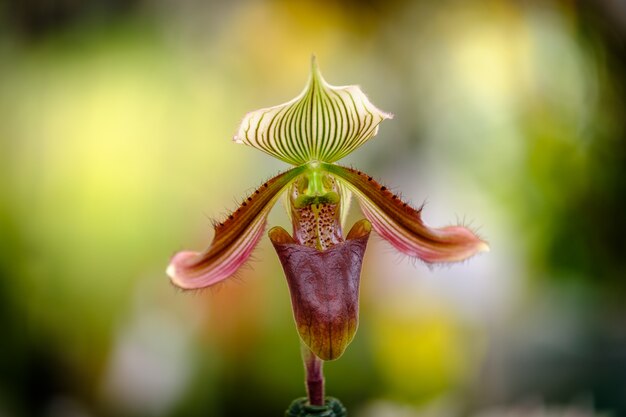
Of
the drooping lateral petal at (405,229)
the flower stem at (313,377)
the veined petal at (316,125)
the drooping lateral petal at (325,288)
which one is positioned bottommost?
the flower stem at (313,377)

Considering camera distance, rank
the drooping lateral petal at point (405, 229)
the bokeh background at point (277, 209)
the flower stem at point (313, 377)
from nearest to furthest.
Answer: the flower stem at point (313, 377)
the drooping lateral petal at point (405, 229)
the bokeh background at point (277, 209)

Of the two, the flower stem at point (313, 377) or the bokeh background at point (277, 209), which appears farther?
the bokeh background at point (277, 209)

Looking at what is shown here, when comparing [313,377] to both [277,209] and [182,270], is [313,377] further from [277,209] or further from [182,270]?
[277,209]

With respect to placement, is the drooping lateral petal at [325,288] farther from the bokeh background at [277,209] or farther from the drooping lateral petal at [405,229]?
the bokeh background at [277,209]

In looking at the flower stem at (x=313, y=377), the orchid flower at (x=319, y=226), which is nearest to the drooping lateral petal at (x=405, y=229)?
the orchid flower at (x=319, y=226)

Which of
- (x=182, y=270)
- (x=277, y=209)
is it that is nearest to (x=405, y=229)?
(x=182, y=270)

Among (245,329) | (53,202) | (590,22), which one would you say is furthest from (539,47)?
(53,202)
